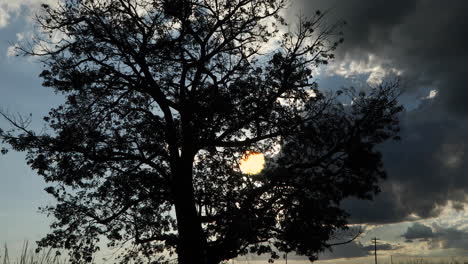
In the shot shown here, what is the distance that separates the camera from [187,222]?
1587 centimetres

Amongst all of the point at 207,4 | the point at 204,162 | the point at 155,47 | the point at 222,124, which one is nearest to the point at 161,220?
the point at 204,162

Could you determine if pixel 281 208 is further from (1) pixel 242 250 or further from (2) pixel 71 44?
(2) pixel 71 44

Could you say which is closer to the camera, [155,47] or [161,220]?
[155,47]

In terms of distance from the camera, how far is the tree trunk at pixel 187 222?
15.7 m

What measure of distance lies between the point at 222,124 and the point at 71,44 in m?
6.10

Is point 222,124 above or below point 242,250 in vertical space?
above

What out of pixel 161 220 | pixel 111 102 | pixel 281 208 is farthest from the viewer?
pixel 161 220

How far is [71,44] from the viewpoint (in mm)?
16922

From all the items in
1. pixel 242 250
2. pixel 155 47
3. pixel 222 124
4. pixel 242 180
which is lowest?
pixel 242 250

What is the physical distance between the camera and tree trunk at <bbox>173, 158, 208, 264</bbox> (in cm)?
1566

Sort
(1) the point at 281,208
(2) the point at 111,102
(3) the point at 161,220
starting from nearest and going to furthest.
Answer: (1) the point at 281,208
(2) the point at 111,102
(3) the point at 161,220

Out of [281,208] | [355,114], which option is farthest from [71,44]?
[355,114]

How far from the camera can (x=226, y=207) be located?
16.3m

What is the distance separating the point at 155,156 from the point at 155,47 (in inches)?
152
